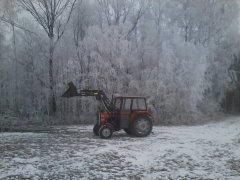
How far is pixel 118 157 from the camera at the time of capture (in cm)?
1009

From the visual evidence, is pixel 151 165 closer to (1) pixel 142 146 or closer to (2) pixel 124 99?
(1) pixel 142 146

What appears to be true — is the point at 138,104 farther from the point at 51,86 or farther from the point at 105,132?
the point at 51,86

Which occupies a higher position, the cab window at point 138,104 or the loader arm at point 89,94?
the loader arm at point 89,94

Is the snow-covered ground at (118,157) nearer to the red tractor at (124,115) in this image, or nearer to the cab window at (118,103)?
the red tractor at (124,115)

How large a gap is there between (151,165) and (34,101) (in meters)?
16.5

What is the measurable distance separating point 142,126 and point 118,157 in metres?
4.60

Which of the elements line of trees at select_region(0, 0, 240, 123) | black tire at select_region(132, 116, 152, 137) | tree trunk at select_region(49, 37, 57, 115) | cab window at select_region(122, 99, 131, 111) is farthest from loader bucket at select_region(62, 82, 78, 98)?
tree trunk at select_region(49, 37, 57, 115)

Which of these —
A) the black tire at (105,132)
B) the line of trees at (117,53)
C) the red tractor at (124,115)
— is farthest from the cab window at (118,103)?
the line of trees at (117,53)

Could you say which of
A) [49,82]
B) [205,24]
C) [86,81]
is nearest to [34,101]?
[49,82]

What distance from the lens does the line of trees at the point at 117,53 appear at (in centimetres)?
2189

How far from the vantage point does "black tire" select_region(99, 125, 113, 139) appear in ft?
45.1

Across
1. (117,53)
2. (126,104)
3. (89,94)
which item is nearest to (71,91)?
(89,94)

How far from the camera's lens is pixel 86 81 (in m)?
22.0

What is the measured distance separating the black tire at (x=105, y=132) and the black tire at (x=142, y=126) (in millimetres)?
1225
